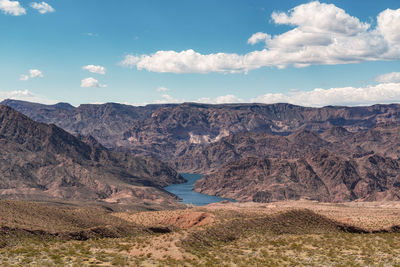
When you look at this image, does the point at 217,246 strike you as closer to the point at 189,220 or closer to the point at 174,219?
the point at 189,220

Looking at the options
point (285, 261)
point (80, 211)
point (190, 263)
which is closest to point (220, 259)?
point (190, 263)

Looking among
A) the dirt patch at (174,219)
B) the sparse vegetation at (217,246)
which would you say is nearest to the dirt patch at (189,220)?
the dirt patch at (174,219)

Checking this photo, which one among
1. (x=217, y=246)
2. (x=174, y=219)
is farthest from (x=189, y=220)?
(x=217, y=246)

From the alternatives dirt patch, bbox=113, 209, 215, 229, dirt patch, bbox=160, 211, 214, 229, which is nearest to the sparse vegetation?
dirt patch, bbox=160, 211, 214, 229

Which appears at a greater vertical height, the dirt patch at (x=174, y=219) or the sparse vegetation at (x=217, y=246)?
the sparse vegetation at (x=217, y=246)

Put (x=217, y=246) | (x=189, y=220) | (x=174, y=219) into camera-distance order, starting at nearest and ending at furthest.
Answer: (x=217, y=246)
(x=189, y=220)
(x=174, y=219)

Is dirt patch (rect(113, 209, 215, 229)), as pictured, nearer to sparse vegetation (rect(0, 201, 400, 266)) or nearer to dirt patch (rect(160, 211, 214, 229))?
dirt patch (rect(160, 211, 214, 229))

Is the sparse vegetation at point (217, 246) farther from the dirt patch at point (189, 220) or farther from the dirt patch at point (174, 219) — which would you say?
the dirt patch at point (174, 219)

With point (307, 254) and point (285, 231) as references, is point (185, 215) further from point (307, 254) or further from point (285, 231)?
point (307, 254)

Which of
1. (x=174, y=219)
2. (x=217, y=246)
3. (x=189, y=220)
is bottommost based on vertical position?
(x=174, y=219)

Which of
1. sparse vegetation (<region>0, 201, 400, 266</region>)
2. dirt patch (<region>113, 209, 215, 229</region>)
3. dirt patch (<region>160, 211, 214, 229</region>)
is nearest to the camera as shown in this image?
sparse vegetation (<region>0, 201, 400, 266</region>)

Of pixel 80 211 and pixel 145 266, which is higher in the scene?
pixel 145 266
